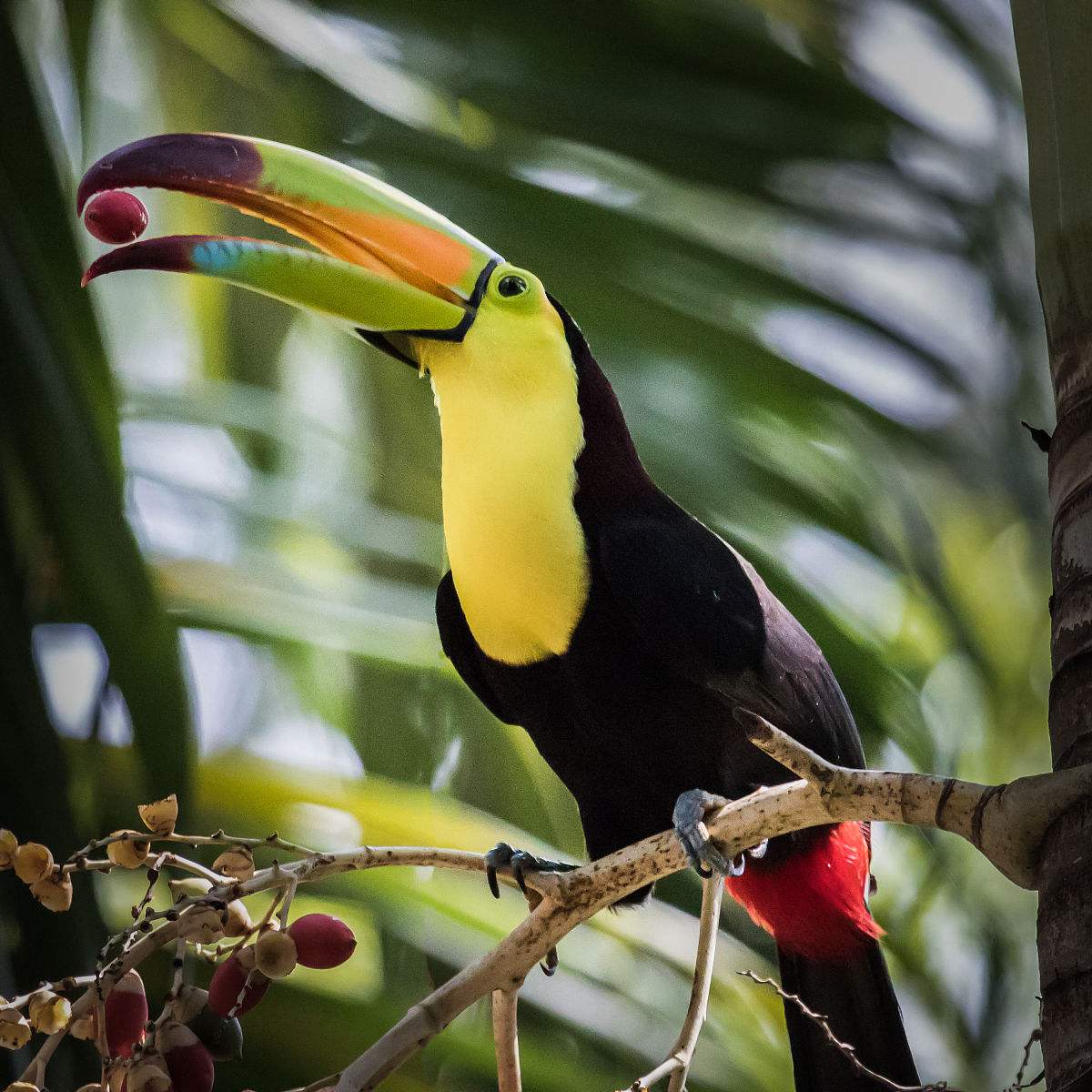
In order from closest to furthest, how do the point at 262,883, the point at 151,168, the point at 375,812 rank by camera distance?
the point at 262,883
the point at 151,168
the point at 375,812

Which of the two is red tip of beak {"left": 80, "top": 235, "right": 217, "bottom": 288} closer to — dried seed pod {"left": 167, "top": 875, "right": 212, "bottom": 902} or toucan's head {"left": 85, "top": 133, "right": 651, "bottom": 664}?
toucan's head {"left": 85, "top": 133, "right": 651, "bottom": 664}

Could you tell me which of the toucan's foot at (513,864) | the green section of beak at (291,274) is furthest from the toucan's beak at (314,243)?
the toucan's foot at (513,864)

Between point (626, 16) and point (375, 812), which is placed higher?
point (626, 16)

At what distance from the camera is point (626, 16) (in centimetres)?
202

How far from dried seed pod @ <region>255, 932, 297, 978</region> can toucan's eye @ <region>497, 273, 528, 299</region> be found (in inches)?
29.4

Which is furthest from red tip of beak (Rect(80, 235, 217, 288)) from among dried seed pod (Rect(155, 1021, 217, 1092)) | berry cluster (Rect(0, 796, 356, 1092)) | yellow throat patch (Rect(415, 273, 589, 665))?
dried seed pod (Rect(155, 1021, 217, 1092))

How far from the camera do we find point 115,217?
1.34 metres

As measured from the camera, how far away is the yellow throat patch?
4.48 ft

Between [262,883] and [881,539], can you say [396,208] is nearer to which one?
[262,883]

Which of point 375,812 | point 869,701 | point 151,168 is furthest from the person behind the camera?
point 869,701

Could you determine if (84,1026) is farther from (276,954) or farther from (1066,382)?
(1066,382)

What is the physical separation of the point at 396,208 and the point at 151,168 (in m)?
0.23

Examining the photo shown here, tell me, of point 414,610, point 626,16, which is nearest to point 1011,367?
point 626,16

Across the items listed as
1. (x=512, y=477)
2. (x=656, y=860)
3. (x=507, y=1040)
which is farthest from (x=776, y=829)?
(x=512, y=477)
